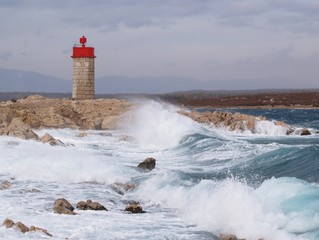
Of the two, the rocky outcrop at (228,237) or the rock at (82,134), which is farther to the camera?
the rock at (82,134)

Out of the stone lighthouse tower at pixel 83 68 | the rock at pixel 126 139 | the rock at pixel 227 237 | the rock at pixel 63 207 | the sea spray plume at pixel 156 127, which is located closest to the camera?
the rock at pixel 227 237

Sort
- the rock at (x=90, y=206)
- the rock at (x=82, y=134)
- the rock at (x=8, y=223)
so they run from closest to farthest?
the rock at (x=8, y=223) < the rock at (x=90, y=206) < the rock at (x=82, y=134)

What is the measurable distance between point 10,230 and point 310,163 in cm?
963

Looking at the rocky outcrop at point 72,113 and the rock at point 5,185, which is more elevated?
the rocky outcrop at point 72,113

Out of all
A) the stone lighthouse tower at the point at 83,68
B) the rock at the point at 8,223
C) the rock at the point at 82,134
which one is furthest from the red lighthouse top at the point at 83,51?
the rock at the point at 8,223

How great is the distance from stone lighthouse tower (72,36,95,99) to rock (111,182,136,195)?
1694cm

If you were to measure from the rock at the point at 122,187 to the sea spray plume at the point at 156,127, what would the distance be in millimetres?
8957

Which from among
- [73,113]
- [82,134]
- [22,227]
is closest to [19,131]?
[82,134]

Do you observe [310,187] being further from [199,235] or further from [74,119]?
[74,119]

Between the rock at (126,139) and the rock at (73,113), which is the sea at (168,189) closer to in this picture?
the rock at (126,139)

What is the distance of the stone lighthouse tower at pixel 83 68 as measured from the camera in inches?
1181

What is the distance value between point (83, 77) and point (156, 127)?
576cm

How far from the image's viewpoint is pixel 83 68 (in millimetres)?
30016

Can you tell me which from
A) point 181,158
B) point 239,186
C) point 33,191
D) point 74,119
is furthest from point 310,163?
point 74,119
